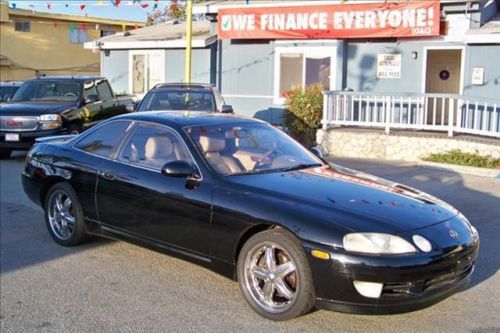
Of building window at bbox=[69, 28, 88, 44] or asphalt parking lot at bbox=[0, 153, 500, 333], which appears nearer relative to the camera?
asphalt parking lot at bbox=[0, 153, 500, 333]

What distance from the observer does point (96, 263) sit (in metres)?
6.03

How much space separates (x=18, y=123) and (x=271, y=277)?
995 centimetres

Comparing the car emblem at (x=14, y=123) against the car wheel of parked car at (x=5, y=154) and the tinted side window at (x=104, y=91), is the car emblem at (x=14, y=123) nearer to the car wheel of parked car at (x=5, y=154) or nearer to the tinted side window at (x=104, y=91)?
the car wheel of parked car at (x=5, y=154)

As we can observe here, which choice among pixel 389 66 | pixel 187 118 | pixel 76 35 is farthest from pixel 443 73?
pixel 76 35

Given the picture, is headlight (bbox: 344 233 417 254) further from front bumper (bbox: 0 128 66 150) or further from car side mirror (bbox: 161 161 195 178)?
front bumper (bbox: 0 128 66 150)

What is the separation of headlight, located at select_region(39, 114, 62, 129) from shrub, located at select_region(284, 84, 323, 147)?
549 centimetres

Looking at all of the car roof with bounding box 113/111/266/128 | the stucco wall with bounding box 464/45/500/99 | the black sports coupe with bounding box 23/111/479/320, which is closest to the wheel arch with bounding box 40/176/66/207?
the black sports coupe with bounding box 23/111/479/320

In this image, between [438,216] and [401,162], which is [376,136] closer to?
[401,162]

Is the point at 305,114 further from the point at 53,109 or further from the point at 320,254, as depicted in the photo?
the point at 320,254

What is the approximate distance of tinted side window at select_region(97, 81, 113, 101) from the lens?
14.9 meters

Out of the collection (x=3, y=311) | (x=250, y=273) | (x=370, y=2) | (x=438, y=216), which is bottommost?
(x=3, y=311)

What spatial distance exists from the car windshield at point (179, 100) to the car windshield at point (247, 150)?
6.59 metres

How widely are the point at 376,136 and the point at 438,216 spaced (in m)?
9.28

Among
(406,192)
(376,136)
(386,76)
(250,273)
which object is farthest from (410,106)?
(250,273)
